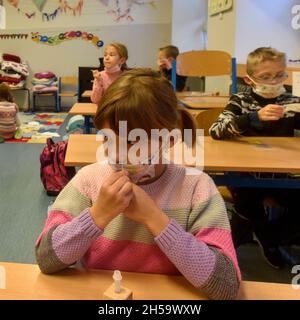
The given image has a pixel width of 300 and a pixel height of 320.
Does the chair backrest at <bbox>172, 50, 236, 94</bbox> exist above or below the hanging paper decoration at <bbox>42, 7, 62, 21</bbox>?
below

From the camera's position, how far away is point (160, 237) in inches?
25.8

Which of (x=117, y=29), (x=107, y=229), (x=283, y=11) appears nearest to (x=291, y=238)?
(x=107, y=229)

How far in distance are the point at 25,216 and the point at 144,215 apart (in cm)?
196

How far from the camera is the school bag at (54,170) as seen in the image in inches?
108

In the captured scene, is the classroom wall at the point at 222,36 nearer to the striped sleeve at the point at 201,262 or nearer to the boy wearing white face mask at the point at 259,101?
the boy wearing white face mask at the point at 259,101

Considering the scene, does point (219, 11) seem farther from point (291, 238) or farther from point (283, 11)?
point (291, 238)

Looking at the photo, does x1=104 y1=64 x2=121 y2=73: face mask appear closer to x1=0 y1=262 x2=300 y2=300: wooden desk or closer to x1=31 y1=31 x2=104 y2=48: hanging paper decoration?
x1=0 y1=262 x2=300 y2=300: wooden desk

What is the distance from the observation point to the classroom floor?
1852 millimetres

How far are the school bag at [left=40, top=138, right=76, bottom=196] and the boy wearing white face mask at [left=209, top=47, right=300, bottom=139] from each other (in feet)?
4.55

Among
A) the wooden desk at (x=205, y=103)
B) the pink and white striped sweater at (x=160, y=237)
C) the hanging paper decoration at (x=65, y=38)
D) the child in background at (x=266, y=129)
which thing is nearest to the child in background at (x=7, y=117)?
the wooden desk at (x=205, y=103)

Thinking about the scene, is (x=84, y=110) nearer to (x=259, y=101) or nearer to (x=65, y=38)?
(x=259, y=101)

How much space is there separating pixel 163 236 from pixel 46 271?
237 mm

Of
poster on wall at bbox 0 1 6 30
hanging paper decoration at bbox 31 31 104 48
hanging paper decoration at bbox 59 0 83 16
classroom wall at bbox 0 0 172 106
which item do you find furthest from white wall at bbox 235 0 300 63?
poster on wall at bbox 0 1 6 30

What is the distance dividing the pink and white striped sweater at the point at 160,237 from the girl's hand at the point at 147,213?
1 centimetres
